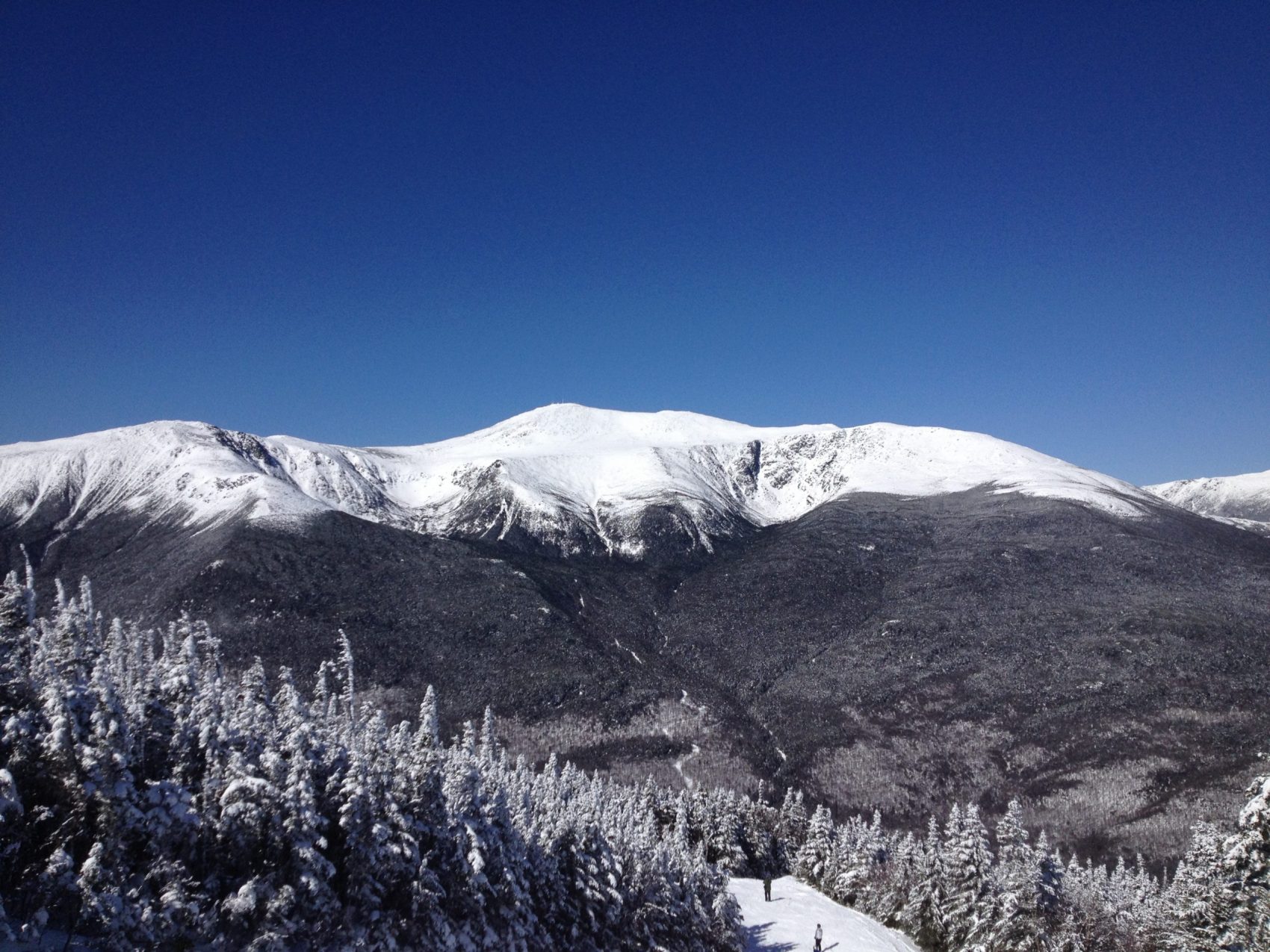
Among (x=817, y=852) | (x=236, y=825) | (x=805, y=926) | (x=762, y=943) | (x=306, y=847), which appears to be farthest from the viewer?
(x=817, y=852)

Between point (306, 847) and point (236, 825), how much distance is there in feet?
7.98

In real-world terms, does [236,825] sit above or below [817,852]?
above

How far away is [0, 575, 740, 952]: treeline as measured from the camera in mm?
20844

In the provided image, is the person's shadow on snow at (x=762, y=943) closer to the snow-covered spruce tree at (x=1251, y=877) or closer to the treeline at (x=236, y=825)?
the treeline at (x=236, y=825)

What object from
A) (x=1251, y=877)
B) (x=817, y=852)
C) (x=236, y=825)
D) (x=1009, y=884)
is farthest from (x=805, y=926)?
(x=236, y=825)

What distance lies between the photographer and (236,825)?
76.7 ft

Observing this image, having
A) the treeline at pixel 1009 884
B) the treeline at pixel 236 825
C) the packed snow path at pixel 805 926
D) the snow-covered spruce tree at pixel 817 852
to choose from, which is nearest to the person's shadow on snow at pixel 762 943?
the packed snow path at pixel 805 926

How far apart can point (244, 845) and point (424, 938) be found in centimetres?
742

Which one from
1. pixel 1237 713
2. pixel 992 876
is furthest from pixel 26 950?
pixel 1237 713

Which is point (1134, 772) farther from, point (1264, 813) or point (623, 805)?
point (1264, 813)

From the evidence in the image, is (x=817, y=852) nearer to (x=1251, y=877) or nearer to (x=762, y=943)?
(x=762, y=943)

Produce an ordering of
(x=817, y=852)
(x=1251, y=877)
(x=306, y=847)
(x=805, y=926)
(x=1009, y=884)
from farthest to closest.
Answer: (x=817, y=852) → (x=805, y=926) → (x=1009, y=884) → (x=1251, y=877) → (x=306, y=847)

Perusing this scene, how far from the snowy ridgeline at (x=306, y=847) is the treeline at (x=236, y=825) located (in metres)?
0.08

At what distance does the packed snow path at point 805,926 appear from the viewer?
4575 centimetres
